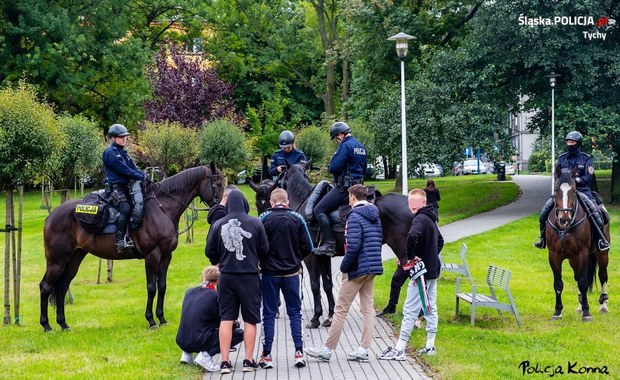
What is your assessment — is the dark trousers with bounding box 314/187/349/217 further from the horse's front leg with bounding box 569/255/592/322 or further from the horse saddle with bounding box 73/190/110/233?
the horse's front leg with bounding box 569/255/592/322

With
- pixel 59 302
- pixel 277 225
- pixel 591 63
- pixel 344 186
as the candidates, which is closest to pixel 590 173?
pixel 344 186

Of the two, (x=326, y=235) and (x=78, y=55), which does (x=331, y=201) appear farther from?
(x=78, y=55)

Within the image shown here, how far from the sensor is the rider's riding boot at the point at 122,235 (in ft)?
46.5

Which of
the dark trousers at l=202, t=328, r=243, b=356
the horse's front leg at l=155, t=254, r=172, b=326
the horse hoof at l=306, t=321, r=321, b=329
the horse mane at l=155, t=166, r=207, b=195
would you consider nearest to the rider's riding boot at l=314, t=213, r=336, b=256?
the horse hoof at l=306, t=321, r=321, b=329

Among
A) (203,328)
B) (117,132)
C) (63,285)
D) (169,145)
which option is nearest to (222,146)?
(169,145)

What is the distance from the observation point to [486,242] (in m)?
27.7

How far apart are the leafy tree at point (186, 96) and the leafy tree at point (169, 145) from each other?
21.4ft

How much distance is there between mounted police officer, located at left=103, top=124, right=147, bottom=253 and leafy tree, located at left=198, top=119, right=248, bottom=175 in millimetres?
16009

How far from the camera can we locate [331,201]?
1398cm

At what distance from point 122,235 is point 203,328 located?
3775mm

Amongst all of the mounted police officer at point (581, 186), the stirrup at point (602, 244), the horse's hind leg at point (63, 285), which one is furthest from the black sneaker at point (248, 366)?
the stirrup at point (602, 244)

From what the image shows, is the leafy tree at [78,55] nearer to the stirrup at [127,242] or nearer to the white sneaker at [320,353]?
the stirrup at [127,242]

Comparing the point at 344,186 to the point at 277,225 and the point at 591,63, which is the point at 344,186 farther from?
the point at 591,63

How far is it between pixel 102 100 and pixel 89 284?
33.1 meters
